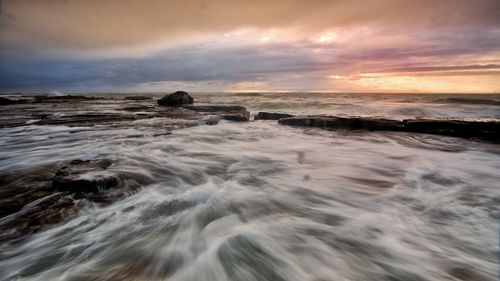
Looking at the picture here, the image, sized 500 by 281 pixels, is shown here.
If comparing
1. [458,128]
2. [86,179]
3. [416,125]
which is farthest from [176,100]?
[86,179]

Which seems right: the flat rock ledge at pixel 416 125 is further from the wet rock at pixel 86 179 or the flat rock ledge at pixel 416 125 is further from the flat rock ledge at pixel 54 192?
the wet rock at pixel 86 179

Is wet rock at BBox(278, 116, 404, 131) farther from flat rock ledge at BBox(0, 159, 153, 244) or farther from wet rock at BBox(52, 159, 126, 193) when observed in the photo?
wet rock at BBox(52, 159, 126, 193)

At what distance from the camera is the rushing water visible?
2.42m

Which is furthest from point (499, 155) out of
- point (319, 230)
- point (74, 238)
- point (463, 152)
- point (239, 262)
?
point (74, 238)

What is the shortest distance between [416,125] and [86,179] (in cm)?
892

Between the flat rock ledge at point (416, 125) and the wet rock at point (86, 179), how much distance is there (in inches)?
298

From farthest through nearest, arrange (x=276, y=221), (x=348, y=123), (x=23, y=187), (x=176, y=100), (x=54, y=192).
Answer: (x=176, y=100) → (x=348, y=123) → (x=23, y=187) → (x=54, y=192) → (x=276, y=221)

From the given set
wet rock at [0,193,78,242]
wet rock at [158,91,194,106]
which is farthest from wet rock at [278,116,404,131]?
wet rock at [158,91,194,106]

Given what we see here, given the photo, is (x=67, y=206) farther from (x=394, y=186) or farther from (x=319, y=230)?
(x=394, y=186)

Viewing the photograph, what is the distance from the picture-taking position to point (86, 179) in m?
3.47

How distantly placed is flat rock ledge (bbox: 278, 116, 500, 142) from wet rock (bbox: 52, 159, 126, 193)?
298 inches

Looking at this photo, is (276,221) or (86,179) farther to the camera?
(86,179)

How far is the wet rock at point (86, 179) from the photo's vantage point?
3451 mm

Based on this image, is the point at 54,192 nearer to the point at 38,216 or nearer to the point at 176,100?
the point at 38,216
